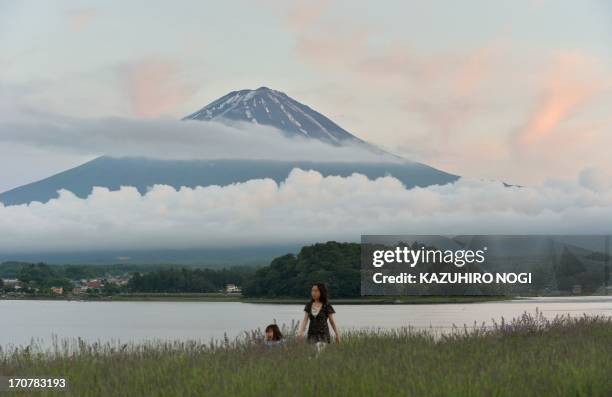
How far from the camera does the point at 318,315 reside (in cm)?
1532

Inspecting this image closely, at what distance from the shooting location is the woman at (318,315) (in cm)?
1516

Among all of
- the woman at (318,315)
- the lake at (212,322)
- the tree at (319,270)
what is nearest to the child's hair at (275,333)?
the woman at (318,315)

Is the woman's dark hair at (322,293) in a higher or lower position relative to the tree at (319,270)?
lower

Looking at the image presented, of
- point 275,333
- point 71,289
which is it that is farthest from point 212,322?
point 71,289

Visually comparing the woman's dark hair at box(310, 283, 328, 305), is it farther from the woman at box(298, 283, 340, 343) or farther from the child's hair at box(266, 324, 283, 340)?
the child's hair at box(266, 324, 283, 340)

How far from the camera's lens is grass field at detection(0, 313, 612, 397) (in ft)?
35.6

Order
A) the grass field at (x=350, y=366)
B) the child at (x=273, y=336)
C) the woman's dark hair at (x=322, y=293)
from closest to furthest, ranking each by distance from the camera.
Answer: the grass field at (x=350, y=366) < the woman's dark hair at (x=322, y=293) < the child at (x=273, y=336)

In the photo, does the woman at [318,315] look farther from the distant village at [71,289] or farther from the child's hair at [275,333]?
the distant village at [71,289]

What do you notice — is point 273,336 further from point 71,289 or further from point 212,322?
point 71,289

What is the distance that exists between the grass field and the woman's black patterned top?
12.6 inches

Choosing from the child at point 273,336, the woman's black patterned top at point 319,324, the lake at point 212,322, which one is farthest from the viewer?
the lake at point 212,322

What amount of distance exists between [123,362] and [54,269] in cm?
19271

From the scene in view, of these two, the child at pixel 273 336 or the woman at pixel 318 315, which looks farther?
the child at pixel 273 336

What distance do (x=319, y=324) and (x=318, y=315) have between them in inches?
6.8
